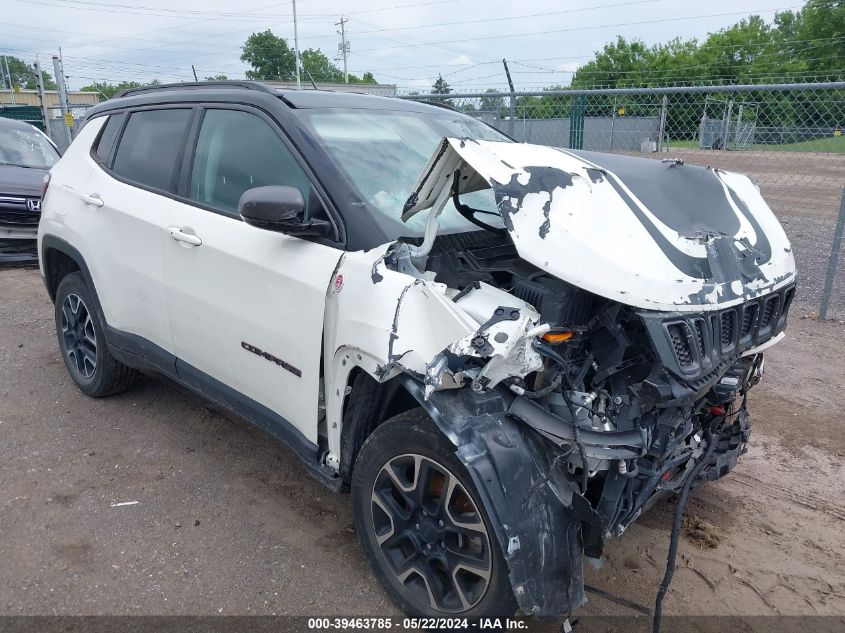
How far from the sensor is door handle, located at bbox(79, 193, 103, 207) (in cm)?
395

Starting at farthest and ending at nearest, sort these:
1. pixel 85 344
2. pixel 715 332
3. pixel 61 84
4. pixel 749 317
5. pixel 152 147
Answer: pixel 61 84, pixel 85 344, pixel 152 147, pixel 749 317, pixel 715 332

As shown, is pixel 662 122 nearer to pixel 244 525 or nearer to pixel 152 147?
pixel 152 147

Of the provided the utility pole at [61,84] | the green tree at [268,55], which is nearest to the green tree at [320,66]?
the green tree at [268,55]

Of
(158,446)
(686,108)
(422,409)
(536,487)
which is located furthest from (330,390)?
(686,108)

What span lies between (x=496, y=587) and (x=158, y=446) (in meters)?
2.51

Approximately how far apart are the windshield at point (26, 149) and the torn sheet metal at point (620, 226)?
339 inches

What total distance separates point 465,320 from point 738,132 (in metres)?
6.34

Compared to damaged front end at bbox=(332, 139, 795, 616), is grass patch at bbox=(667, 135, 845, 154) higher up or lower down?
higher up

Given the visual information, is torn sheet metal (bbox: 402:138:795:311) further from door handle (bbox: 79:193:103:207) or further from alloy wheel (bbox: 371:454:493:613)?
door handle (bbox: 79:193:103:207)

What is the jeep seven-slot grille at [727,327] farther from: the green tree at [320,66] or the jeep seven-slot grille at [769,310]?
the green tree at [320,66]

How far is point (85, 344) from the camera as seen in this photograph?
176 inches

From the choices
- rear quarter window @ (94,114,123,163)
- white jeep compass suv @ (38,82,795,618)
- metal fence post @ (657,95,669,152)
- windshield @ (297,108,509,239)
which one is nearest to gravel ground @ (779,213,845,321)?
metal fence post @ (657,95,669,152)

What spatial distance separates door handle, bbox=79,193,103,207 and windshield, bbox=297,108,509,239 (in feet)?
5.53

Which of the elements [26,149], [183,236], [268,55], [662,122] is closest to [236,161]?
[183,236]
